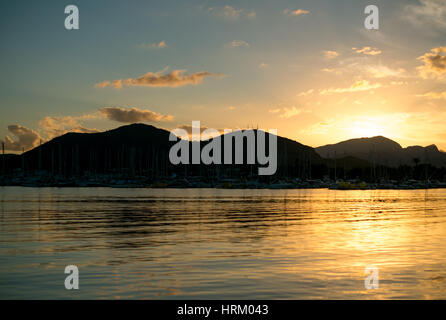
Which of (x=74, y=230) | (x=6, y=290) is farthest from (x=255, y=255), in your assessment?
(x=74, y=230)

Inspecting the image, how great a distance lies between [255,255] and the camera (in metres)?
24.5
